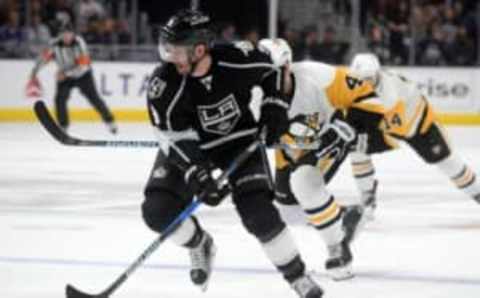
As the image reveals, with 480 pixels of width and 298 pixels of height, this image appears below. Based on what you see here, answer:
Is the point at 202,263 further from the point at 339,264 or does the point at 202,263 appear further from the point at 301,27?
the point at 301,27

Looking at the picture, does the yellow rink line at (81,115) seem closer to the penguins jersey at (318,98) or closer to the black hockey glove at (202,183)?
the penguins jersey at (318,98)

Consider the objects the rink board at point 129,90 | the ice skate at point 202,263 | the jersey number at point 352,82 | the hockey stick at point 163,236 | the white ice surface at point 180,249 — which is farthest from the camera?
the rink board at point 129,90

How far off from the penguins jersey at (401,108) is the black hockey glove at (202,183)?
194 cm

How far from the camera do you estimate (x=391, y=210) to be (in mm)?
7523

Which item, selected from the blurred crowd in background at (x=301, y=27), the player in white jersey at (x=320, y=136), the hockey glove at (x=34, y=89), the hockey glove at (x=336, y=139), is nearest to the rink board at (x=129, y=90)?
the blurred crowd in background at (x=301, y=27)

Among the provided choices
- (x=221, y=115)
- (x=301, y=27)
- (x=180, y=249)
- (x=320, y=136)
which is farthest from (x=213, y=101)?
(x=301, y=27)

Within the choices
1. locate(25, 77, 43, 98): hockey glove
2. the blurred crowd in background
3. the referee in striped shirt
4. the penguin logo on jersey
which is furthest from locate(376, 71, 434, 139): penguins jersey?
the blurred crowd in background

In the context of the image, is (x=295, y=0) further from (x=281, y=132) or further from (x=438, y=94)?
(x=281, y=132)

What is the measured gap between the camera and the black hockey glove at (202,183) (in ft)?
14.2

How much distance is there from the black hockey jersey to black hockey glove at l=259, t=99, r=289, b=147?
0.03 metres

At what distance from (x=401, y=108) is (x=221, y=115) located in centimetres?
197

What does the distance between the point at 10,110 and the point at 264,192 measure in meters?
10.0

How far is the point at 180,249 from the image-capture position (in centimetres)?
593

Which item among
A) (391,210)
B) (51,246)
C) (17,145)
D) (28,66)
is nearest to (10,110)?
(28,66)
